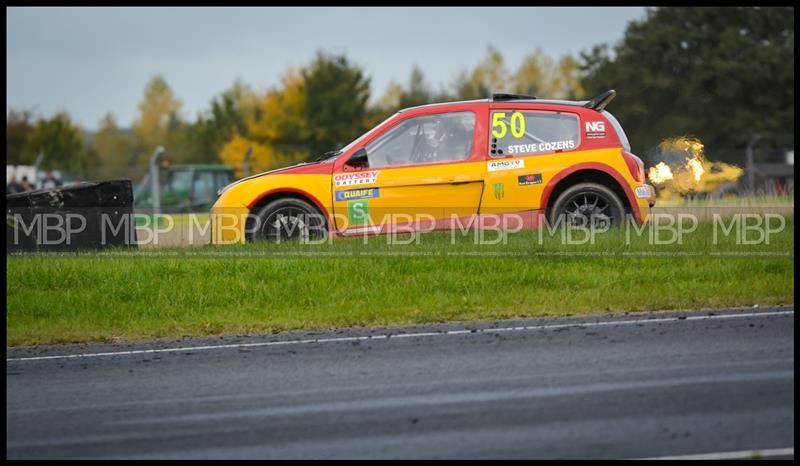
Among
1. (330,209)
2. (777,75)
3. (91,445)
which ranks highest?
(777,75)

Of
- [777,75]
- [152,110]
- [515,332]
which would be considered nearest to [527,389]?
[515,332]

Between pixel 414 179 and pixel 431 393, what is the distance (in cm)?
650

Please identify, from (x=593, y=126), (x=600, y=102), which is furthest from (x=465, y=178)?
(x=600, y=102)

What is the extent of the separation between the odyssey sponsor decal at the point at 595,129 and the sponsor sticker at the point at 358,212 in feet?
8.49

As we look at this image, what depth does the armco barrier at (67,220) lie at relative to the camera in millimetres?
13875

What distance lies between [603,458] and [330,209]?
26.7 ft

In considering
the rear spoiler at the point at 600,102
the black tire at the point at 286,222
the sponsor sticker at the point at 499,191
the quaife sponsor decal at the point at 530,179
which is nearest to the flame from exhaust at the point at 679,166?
the rear spoiler at the point at 600,102

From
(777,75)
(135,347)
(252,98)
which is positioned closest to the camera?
(135,347)

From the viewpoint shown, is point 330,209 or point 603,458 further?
point 330,209

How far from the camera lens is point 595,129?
13359 mm

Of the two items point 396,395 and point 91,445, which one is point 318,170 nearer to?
point 396,395

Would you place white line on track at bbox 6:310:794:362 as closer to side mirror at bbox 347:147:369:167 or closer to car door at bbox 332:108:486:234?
car door at bbox 332:108:486:234

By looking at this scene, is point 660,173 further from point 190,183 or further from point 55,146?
point 55,146

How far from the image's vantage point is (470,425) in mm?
6145
